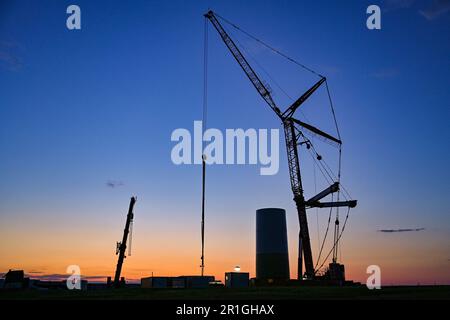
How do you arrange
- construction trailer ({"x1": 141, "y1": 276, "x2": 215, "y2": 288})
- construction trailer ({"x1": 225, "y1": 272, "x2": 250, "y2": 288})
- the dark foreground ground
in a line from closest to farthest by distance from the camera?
the dark foreground ground → construction trailer ({"x1": 141, "y1": 276, "x2": 215, "y2": 288}) → construction trailer ({"x1": 225, "y1": 272, "x2": 250, "y2": 288})

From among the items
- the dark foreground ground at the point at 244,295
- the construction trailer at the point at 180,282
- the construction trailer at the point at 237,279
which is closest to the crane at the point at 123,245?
the construction trailer at the point at 180,282

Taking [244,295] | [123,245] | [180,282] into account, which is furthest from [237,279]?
[244,295]

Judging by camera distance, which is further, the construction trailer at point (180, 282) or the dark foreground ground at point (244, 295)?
the construction trailer at point (180, 282)

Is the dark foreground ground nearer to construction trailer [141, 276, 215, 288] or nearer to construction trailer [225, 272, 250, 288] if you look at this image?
construction trailer [141, 276, 215, 288]

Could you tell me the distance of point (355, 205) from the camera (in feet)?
307

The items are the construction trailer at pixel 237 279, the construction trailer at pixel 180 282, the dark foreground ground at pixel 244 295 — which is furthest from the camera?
the construction trailer at pixel 237 279

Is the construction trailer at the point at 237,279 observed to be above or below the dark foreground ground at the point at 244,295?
below

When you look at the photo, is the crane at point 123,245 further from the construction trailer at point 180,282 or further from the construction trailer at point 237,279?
the construction trailer at point 237,279

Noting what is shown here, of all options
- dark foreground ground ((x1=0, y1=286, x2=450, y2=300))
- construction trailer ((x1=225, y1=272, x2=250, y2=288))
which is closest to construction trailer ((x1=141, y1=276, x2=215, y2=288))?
construction trailer ((x1=225, y1=272, x2=250, y2=288))

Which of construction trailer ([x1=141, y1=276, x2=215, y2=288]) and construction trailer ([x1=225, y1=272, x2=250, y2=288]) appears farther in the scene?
construction trailer ([x1=225, y1=272, x2=250, y2=288])

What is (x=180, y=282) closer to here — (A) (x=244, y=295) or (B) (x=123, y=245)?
(B) (x=123, y=245)
